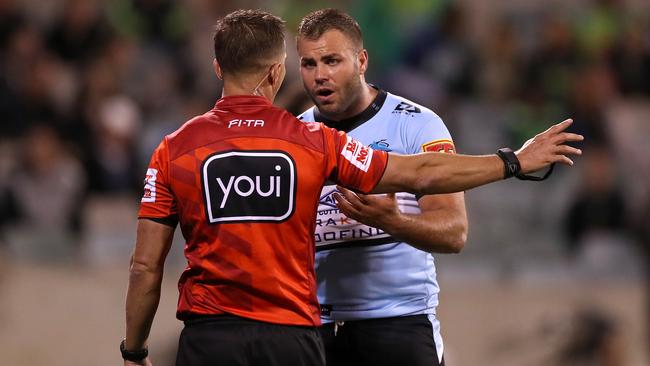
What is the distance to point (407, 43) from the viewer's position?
1066 centimetres

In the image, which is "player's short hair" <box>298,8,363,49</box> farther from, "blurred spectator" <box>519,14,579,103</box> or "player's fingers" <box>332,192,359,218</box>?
"blurred spectator" <box>519,14,579,103</box>

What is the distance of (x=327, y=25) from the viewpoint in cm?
485

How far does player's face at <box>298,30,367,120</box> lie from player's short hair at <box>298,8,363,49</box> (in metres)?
0.02

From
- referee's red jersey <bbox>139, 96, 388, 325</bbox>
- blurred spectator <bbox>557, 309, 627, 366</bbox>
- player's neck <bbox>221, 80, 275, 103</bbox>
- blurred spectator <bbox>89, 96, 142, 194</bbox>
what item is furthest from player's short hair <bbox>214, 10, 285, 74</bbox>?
blurred spectator <bbox>557, 309, 627, 366</bbox>

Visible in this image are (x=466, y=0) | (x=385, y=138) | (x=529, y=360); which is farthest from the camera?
(x=466, y=0)

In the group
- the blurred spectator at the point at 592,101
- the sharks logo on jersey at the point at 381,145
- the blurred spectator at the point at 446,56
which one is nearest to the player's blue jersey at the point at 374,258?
the sharks logo on jersey at the point at 381,145

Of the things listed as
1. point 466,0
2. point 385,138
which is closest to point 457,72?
point 466,0

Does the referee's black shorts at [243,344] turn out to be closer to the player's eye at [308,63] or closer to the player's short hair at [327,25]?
the player's eye at [308,63]

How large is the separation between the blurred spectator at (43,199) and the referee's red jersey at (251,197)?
4.74 metres

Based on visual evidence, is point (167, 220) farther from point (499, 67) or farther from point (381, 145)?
point (499, 67)

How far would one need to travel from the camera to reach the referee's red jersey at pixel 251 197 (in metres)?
4.09

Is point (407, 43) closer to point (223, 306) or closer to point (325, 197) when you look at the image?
point (325, 197)

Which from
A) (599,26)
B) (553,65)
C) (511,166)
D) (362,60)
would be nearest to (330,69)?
(362,60)

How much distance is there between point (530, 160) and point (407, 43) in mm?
6633
